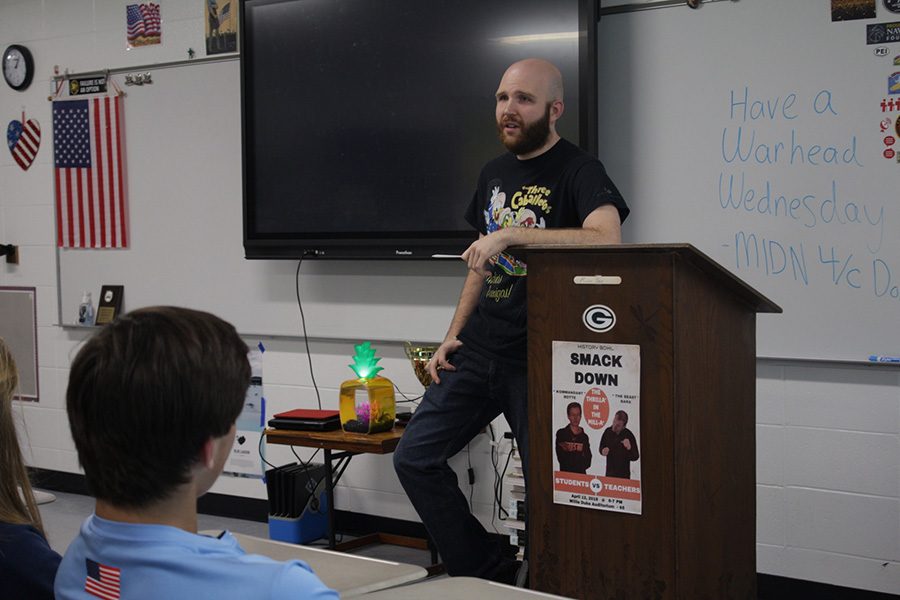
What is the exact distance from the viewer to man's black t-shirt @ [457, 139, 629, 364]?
109 inches

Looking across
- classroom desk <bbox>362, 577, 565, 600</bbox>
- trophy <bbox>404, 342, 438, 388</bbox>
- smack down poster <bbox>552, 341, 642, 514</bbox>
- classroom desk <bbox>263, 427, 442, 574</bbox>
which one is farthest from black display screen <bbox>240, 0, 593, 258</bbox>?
classroom desk <bbox>362, 577, 565, 600</bbox>

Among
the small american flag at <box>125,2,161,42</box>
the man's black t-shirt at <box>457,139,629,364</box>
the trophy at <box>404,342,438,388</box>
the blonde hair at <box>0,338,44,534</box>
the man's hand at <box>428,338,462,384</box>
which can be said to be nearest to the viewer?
the blonde hair at <box>0,338,44,534</box>

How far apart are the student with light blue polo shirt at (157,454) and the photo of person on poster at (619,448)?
1.27m

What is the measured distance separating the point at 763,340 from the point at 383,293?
1545 mm

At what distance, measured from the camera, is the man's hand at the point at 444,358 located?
3.04 m

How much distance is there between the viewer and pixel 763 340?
3418 millimetres

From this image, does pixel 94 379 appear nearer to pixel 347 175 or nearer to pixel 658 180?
pixel 658 180

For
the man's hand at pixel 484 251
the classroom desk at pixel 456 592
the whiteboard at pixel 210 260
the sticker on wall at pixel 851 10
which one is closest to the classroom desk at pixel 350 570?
the classroom desk at pixel 456 592

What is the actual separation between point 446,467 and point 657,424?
43.5 inches

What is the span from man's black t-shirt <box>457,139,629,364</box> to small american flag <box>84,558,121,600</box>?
186cm

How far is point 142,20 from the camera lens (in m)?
4.75

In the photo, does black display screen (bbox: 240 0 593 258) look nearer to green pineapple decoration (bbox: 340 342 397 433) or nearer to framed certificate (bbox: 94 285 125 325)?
green pineapple decoration (bbox: 340 342 397 433)

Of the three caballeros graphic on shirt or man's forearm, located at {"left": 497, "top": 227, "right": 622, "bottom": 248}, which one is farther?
the three caballeros graphic on shirt

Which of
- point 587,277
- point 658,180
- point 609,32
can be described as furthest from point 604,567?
point 609,32
